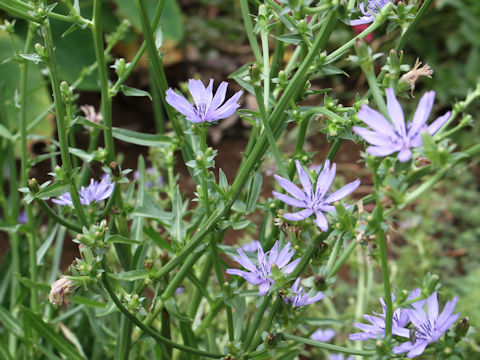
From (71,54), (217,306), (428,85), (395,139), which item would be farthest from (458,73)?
(395,139)

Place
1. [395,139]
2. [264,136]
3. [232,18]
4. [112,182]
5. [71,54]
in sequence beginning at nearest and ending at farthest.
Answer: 1. [395,139]
2. [264,136]
3. [112,182]
4. [71,54]
5. [232,18]

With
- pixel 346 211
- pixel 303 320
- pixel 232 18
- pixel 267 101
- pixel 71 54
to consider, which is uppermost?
pixel 232 18

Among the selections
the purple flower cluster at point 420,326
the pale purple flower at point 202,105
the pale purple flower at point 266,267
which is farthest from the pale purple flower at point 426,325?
the pale purple flower at point 202,105

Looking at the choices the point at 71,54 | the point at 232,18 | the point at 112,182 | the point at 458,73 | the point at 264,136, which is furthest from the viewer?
the point at 232,18

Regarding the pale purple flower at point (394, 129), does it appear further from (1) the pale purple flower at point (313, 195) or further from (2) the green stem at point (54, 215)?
(2) the green stem at point (54, 215)

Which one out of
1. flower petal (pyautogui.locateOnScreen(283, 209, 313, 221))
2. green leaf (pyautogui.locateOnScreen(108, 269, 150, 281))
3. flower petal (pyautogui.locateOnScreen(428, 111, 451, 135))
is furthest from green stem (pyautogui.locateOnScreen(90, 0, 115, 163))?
flower petal (pyautogui.locateOnScreen(428, 111, 451, 135))

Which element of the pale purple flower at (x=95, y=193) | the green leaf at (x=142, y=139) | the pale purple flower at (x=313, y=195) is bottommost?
the pale purple flower at (x=313, y=195)

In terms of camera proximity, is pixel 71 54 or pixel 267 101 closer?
pixel 267 101

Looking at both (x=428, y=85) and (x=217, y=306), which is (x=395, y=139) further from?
(x=428, y=85)
